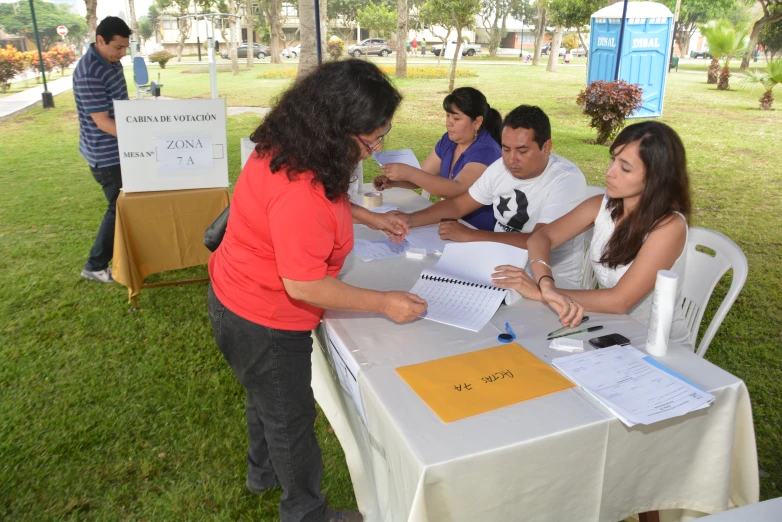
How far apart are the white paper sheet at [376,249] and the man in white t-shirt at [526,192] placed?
0.75ft

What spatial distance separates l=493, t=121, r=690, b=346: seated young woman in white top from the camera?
169 cm

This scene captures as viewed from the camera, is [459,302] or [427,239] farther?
[427,239]

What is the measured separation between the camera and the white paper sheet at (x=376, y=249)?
216 centimetres

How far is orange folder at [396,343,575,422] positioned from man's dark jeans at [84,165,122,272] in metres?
2.78

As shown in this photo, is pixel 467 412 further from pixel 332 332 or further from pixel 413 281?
pixel 413 281

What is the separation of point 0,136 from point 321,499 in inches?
392

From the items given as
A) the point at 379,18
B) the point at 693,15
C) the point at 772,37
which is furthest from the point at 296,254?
the point at 693,15

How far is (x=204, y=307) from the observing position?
352cm

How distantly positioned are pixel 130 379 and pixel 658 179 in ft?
7.97

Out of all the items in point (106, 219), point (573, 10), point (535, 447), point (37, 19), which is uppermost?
point (37, 19)

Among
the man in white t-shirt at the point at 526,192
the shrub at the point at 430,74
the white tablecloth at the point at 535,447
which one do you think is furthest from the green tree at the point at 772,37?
the white tablecloth at the point at 535,447

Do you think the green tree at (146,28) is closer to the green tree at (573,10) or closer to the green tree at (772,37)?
the green tree at (573,10)

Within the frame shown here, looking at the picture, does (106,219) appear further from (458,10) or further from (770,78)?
Result: (770,78)

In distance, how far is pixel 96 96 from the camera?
341cm
